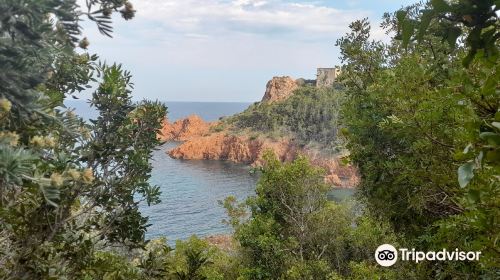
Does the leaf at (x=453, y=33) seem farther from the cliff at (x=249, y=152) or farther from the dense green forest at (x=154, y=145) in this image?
the cliff at (x=249, y=152)

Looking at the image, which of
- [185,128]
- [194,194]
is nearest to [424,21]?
[194,194]

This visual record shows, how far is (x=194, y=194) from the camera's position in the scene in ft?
165

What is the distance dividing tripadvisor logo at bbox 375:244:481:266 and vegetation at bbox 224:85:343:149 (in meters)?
54.8

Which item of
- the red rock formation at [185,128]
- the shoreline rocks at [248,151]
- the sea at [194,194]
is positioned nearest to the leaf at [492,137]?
Answer: the sea at [194,194]

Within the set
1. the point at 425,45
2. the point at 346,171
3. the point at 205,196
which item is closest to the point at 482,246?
the point at 425,45

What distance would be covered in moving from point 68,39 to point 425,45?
6237 mm

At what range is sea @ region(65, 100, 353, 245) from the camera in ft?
118

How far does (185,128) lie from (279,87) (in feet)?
78.2

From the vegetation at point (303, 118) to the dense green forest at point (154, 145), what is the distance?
186 feet

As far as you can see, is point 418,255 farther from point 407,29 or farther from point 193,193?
point 193,193

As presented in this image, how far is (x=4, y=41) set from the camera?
1.77 m

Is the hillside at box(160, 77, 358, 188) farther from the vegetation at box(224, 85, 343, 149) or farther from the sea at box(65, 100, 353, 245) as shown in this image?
the sea at box(65, 100, 353, 245)

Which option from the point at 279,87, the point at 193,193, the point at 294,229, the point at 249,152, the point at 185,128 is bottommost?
the point at 193,193

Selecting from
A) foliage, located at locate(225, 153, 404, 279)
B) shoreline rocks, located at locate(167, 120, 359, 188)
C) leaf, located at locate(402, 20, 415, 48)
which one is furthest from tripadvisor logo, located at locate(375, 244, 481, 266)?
shoreline rocks, located at locate(167, 120, 359, 188)
